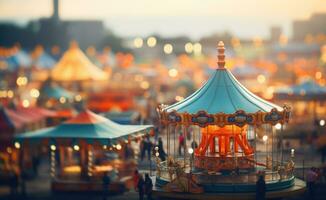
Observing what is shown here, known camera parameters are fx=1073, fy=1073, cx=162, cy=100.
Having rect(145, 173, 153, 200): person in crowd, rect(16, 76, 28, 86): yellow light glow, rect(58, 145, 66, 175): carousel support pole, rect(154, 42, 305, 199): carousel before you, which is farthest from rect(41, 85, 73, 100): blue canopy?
rect(145, 173, 153, 200): person in crowd

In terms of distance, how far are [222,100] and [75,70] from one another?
Answer: 42499mm

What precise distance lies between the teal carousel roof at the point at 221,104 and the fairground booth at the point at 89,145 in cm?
437

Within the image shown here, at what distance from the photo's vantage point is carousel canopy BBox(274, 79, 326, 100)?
54.6m

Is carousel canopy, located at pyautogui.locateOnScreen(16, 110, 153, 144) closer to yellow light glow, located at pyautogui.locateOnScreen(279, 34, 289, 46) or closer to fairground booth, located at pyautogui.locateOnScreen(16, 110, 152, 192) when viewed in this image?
fairground booth, located at pyautogui.locateOnScreen(16, 110, 152, 192)

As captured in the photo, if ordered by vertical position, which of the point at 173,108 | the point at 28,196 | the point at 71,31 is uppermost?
the point at 71,31

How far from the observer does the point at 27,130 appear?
4766cm

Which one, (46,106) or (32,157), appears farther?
(46,106)

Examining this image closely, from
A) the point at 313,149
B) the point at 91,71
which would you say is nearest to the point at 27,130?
the point at 313,149

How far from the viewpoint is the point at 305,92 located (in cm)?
5544

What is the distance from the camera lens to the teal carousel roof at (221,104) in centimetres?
3148

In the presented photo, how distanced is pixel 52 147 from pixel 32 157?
665 cm

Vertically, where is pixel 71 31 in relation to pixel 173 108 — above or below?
above

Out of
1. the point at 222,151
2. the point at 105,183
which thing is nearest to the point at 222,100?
the point at 222,151

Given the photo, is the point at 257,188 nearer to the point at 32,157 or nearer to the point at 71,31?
the point at 32,157
